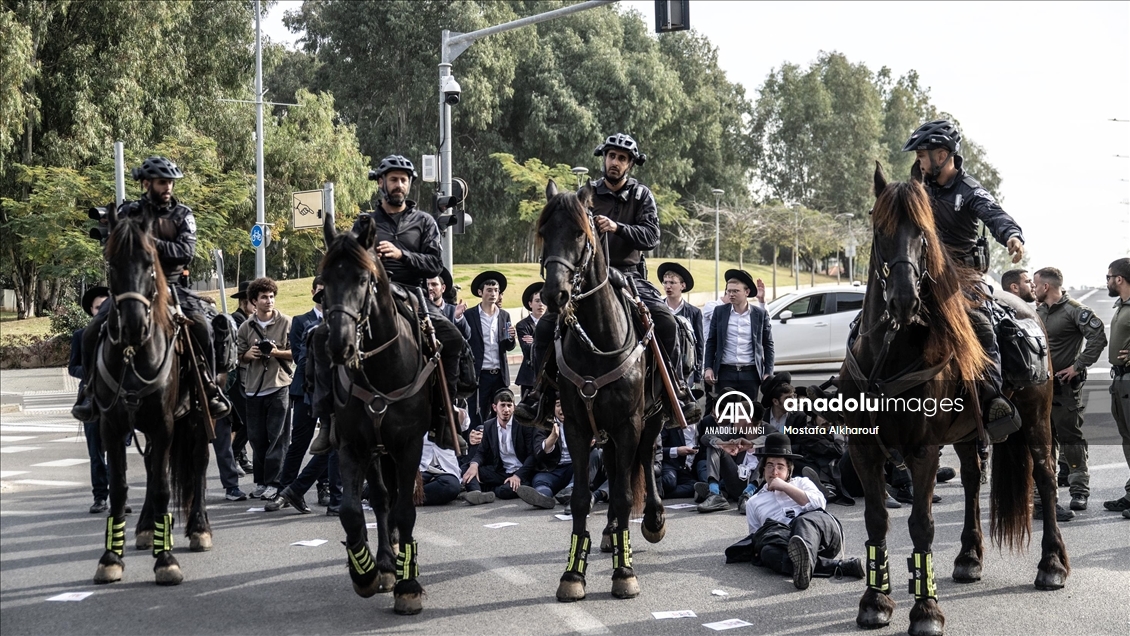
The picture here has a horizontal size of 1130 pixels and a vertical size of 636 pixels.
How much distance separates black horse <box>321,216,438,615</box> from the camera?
654cm

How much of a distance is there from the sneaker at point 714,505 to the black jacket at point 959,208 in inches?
161

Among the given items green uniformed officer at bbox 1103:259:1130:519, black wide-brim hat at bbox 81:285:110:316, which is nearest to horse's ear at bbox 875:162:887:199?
green uniformed officer at bbox 1103:259:1130:519

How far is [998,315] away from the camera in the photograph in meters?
7.12

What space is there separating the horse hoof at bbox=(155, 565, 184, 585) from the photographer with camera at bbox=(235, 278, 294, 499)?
10.7ft

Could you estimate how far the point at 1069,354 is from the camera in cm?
1020

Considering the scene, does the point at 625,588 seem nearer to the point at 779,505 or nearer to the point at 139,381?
the point at 779,505

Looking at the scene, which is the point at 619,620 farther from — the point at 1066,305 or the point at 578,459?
the point at 1066,305

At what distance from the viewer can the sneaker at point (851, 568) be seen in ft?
24.5

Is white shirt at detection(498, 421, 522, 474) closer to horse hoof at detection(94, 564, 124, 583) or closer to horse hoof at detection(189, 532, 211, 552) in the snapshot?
horse hoof at detection(189, 532, 211, 552)

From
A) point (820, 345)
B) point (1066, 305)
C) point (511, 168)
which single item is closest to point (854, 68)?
point (511, 168)

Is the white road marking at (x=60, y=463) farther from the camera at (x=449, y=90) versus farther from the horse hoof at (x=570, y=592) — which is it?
the horse hoof at (x=570, y=592)

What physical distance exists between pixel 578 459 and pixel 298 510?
4.46 metres

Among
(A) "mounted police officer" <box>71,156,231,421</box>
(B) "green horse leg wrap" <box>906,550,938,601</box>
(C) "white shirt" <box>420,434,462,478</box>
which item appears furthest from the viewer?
(C) "white shirt" <box>420,434,462,478</box>

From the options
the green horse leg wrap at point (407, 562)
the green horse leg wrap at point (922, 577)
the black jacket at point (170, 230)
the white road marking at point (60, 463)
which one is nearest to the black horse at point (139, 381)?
the black jacket at point (170, 230)
